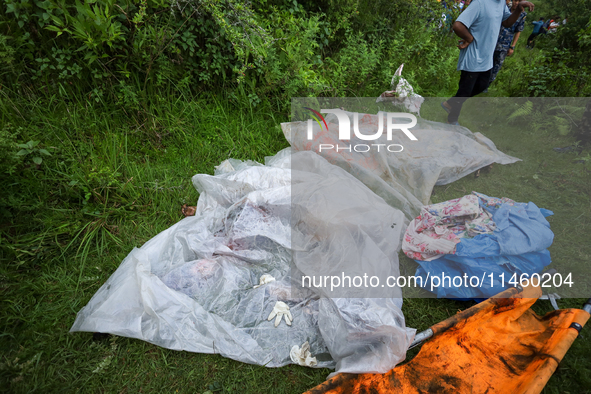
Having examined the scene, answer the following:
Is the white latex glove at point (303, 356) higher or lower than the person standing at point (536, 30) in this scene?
lower

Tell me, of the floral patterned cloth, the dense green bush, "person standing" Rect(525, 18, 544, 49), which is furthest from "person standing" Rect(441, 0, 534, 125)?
"person standing" Rect(525, 18, 544, 49)

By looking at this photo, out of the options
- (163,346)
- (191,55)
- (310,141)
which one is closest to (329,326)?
(163,346)

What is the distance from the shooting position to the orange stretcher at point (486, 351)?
154 centimetres

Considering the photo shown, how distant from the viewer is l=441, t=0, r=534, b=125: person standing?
296 cm

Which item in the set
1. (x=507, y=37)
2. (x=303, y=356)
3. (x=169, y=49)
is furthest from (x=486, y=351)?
(x=507, y=37)

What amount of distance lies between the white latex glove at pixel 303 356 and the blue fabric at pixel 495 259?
91 centimetres

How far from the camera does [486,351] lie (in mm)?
1723

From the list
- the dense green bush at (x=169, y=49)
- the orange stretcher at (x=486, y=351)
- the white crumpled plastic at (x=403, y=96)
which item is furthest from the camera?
the white crumpled plastic at (x=403, y=96)

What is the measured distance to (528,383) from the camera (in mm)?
1372

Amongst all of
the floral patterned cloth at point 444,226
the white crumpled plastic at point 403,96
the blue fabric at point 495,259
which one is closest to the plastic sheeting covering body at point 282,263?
the floral patterned cloth at point 444,226

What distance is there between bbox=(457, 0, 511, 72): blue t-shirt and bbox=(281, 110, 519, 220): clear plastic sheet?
74 cm

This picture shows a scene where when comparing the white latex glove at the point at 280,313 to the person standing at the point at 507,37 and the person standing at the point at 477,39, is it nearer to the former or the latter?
the person standing at the point at 477,39

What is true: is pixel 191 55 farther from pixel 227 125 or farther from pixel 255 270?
pixel 255 270

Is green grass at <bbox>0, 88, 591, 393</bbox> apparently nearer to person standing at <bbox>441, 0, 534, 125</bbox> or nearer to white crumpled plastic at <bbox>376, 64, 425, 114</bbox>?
person standing at <bbox>441, 0, 534, 125</bbox>
